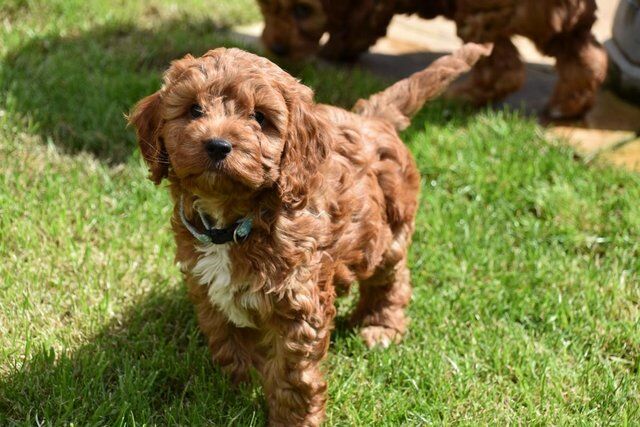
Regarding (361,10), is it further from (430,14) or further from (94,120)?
(94,120)

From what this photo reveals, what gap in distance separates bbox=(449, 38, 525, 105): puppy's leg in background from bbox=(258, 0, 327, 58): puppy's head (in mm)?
1191

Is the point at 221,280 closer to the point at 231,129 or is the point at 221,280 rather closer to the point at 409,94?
the point at 231,129

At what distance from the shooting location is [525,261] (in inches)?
185

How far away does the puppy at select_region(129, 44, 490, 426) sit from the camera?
3045 mm

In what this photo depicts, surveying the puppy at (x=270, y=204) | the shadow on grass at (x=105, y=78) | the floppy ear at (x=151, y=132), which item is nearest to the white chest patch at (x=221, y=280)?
the puppy at (x=270, y=204)

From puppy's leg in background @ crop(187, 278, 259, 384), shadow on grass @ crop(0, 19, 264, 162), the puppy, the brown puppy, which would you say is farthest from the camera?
the brown puppy

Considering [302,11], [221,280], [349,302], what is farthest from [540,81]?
[221,280]

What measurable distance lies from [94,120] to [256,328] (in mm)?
2395

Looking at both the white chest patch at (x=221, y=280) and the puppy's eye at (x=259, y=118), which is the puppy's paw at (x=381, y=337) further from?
the puppy's eye at (x=259, y=118)

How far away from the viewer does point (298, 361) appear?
3.39 m

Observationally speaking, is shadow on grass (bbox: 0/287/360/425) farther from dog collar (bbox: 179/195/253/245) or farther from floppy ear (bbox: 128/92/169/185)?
floppy ear (bbox: 128/92/169/185)

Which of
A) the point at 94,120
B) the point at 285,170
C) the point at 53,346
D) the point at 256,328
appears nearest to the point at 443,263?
the point at 256,328

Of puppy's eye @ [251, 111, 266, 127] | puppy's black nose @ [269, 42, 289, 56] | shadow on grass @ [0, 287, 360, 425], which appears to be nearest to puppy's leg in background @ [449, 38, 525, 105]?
puppy's black nose @ [269, 42, 289, 56]

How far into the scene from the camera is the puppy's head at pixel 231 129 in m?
2.95
